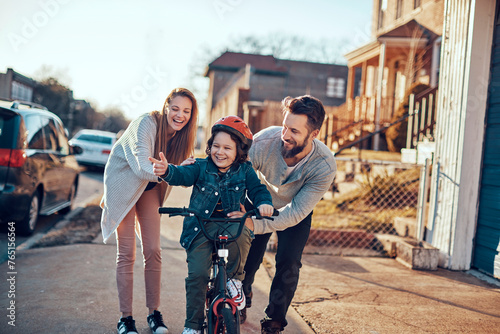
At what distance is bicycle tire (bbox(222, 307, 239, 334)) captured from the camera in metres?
2.56

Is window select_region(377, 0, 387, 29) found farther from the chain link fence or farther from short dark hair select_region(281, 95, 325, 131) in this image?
short dark hair select_region(281, 95, 325, 131)

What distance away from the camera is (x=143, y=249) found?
138 inches

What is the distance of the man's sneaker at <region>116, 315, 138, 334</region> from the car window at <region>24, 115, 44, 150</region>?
3.81 metres

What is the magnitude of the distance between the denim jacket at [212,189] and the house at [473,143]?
373 cm

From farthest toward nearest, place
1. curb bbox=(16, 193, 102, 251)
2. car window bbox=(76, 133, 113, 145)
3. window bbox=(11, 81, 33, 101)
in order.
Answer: window bbox=(11, 81, 33, 101) → car window bbox=(76, 133, 113, 145) → curb bbox=(16, 193, 102, 251)

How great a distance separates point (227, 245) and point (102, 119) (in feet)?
143

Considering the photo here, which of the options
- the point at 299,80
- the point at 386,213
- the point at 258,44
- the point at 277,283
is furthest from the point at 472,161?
the point at 258,44

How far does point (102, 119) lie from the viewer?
44.0m

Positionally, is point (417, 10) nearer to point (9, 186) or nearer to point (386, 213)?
point (386, 213)

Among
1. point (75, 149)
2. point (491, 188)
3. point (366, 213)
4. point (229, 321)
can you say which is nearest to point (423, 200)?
point (491, 188)

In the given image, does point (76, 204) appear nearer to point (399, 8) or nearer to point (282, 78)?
point (399, 8)

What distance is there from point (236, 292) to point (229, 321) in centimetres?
25

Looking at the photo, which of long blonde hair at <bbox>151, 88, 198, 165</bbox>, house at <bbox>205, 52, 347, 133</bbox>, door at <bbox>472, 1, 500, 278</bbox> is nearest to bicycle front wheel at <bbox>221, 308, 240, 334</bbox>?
long blonde hair at <bbox>151, 88, 198, 165</bbox>

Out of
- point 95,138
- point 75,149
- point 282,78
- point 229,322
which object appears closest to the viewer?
point 229,322
